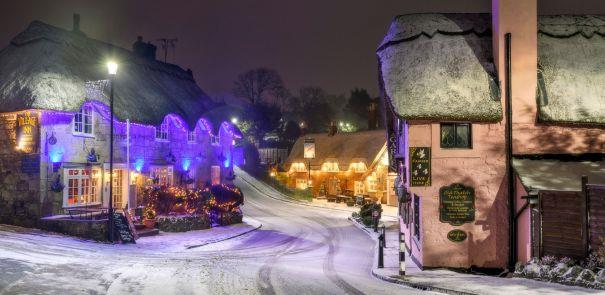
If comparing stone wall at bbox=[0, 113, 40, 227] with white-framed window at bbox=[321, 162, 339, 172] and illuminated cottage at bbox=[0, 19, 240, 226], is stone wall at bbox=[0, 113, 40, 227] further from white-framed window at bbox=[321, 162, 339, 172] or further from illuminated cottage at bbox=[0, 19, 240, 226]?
white-framed window at bbox=[321, 162, 339, 172]

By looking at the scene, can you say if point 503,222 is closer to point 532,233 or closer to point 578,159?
point 532,233

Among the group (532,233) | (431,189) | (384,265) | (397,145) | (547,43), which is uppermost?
(547,43)

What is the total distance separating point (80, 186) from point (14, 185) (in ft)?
8.99

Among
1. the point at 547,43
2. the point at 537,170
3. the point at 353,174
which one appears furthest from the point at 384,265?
the point at 353,174

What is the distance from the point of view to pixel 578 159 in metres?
14.4

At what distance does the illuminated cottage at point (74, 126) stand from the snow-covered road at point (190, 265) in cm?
279

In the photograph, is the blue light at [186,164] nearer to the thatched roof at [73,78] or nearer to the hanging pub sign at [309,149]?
the thatched roof at [73,78]

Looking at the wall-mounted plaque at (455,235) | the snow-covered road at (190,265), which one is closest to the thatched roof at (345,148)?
the snow-covered road at (190,265)

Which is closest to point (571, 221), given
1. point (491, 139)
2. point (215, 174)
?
point (491, 139)

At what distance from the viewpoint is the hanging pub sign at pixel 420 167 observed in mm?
14656

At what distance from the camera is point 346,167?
4881 cm

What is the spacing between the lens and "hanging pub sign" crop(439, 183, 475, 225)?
14.6m

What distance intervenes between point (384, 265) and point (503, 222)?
3718 mm

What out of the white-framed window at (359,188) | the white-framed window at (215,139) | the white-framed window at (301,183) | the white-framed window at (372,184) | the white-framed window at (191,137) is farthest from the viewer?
the white-framed window at (301,183)
